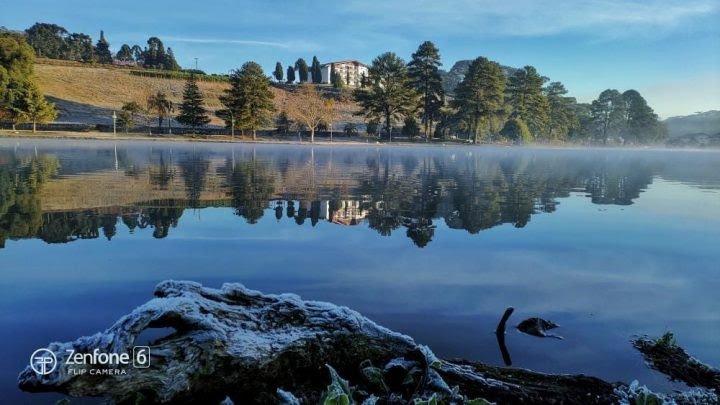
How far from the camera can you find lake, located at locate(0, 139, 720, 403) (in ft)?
16.0

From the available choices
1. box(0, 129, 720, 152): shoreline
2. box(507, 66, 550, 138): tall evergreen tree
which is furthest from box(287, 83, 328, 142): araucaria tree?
box(507, 66, 550, 138): tall evergreen tree

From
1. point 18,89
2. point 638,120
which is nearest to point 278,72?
point 18,89

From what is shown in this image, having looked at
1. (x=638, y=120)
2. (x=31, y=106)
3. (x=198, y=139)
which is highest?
(x=638, y=120)

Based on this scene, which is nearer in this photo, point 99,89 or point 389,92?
point 389,92

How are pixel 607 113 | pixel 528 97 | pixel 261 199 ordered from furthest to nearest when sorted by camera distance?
pixel 607 113
pixel 528 97
pixel 261 199

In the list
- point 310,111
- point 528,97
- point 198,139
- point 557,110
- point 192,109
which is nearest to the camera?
point 198,139

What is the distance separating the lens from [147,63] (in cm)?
11688

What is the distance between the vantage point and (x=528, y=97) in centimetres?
8300

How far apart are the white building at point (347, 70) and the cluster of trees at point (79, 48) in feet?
139

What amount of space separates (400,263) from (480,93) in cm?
6722

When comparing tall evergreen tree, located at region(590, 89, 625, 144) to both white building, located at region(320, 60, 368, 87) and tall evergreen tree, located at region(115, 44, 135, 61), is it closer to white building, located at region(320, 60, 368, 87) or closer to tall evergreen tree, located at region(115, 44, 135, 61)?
white building, located at region(320, 60, 368, 87)

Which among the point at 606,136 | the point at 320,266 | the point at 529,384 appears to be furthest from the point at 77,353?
the point at 606,136

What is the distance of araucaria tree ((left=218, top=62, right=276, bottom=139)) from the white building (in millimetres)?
73710

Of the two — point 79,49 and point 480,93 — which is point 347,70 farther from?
point 480,93
